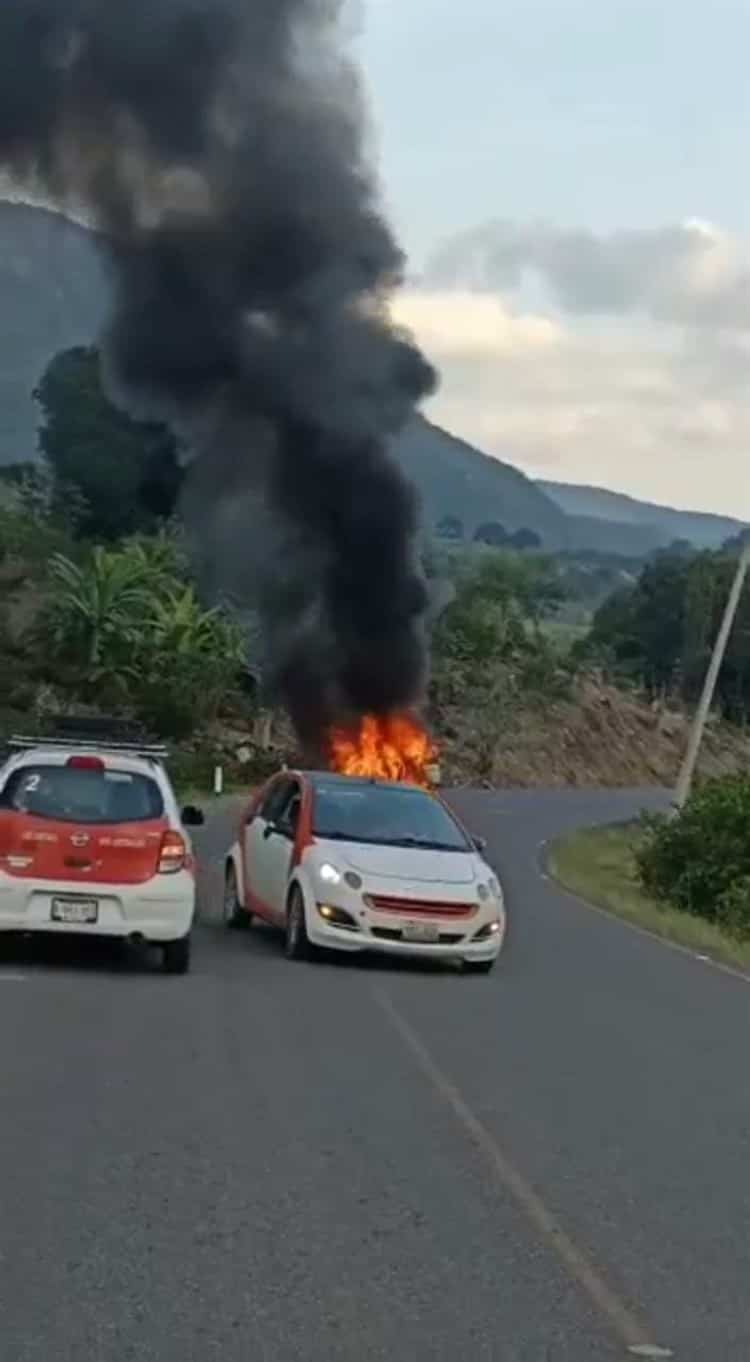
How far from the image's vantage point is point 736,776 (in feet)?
106

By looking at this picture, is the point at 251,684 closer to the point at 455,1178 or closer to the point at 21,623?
the point at 21,623

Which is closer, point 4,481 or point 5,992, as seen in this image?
point 5,992

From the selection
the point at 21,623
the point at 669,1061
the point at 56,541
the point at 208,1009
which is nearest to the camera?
the point at 669,1061

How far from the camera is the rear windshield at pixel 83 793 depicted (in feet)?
53.8

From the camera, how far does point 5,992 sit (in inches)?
586

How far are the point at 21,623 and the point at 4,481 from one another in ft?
121

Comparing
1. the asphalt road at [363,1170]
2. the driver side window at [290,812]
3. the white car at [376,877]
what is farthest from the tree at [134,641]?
the asphalt road at [363,1170]

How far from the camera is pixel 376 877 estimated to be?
57.5ft

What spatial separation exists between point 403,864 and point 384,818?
1108 mm

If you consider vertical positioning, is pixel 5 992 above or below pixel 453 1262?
below

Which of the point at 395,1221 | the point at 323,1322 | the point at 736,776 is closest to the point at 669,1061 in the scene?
the point at 395,1221

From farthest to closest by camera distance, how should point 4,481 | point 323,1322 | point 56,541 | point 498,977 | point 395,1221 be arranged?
point 4,481 → point 56,541 → point 498,977 → point 395,1221 → point 323,1322

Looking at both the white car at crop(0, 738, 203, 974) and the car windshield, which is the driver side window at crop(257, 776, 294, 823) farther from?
the white car at crop(0, 738, 203, 974)

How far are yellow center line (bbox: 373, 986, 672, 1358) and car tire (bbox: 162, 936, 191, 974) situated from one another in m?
3.55
